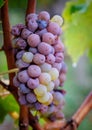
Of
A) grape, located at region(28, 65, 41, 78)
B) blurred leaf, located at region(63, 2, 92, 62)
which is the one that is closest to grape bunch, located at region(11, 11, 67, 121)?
grape, located at region(28, 65, 41, 78)

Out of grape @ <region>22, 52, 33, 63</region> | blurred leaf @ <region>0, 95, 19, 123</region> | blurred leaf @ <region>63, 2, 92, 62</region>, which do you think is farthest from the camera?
blurred leaf @ <region>63, 2, 92, 62</region>

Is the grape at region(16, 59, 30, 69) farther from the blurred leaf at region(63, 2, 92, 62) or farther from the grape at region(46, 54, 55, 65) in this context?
the blurred leaf at region(63, 2, 92, 62)

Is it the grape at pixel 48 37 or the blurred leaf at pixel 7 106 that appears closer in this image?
the grape at pixel 48 37

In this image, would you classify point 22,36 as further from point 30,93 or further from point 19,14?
point 19,14

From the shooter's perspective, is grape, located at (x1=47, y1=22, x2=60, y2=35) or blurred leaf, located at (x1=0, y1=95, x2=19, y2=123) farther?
blurred leaf, located at (x1=0, y1=95, x2=19, y2=123)

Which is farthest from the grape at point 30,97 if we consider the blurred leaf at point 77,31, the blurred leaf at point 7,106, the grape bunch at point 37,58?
the blurred leaf at point 77,31

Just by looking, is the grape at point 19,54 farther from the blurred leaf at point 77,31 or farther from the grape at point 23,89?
the blurred leaf at point 77,31

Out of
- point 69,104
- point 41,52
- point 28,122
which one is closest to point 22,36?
point 41,52
